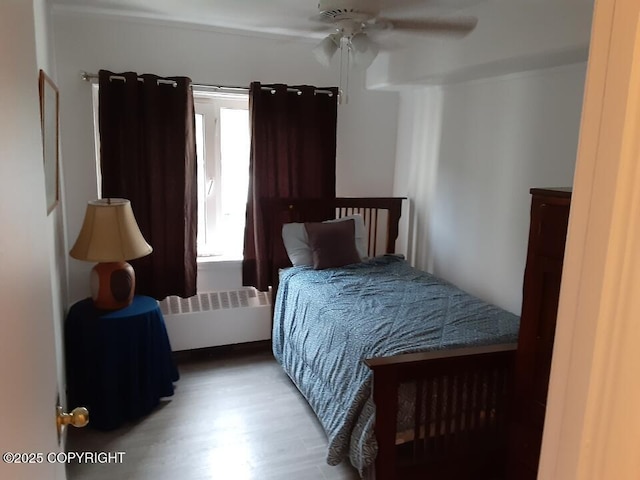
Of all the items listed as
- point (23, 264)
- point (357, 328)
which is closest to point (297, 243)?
point (357, 328)

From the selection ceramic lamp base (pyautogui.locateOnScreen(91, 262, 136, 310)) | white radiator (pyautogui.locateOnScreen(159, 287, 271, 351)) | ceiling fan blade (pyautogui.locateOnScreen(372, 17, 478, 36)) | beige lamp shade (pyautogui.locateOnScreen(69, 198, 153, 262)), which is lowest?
white radiator (pyautogui.locateOnScreen(159, 287, 271, 351))

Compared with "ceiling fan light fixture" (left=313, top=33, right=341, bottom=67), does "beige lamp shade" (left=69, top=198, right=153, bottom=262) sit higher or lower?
lower

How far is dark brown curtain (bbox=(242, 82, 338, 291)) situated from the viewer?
132 inches

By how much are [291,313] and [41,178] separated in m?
2.28

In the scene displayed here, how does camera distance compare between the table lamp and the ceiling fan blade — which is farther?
the table lamp

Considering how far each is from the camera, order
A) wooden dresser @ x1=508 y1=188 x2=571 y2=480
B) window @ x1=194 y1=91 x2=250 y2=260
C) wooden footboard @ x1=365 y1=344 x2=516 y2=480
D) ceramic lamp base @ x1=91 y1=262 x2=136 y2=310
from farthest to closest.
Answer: window @ x1=194 y1=91 x2=250 y2=260, ceramic lamp base @ x1=91 y1=262 x2=136 y2=310, wooden footboard @ x1=365 y1=344 x2=516 y2=480, wooden dresser @ x1=508 y1=188 x2=571 y2=480

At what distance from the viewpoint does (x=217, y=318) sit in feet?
11.5

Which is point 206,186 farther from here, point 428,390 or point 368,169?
point 428,390

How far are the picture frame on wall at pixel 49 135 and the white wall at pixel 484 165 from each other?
238cm

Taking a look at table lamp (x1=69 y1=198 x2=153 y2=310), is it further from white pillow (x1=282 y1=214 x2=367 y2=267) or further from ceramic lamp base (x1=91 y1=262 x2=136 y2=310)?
white pillow (x1=282 y1=214 x2=367 y2=267)

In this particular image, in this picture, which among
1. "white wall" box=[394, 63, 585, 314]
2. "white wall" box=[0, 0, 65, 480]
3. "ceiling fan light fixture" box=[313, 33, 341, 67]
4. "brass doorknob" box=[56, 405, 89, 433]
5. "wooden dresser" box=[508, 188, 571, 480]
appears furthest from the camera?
"white wall" box=[394, 63, 585, 314]

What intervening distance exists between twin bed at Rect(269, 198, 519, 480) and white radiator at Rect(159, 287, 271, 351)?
0.65m

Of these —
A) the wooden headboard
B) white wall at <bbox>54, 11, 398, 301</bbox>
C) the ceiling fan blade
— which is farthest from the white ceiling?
the wooden headboard

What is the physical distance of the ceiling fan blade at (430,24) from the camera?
6.80 feet
